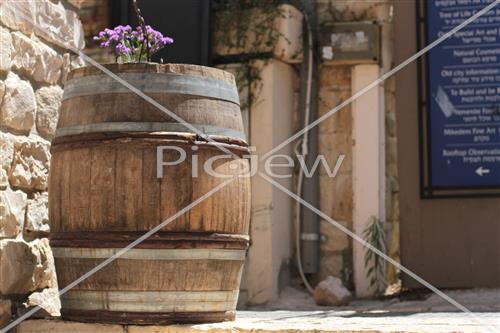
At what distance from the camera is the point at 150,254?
319 centimetres

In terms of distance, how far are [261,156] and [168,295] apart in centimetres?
313

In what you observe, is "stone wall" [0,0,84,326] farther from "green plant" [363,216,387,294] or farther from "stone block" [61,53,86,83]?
"green plant" [363,216,387,294]

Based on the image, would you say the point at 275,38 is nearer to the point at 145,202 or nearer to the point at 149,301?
the point at 145,202

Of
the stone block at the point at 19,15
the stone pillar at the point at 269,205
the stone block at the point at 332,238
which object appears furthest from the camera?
the stone block at the point at 332,238

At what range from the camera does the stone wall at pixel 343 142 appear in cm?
637

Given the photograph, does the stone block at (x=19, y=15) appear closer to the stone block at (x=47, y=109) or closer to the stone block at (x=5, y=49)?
the stone block at (x=5, y=49)

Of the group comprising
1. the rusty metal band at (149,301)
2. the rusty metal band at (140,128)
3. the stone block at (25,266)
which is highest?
the rusty metal band at (140,128)

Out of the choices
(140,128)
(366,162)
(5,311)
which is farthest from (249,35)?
(5,311)

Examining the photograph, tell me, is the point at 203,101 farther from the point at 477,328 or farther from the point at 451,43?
the point at 451,43

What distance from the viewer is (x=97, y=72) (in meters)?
3.38

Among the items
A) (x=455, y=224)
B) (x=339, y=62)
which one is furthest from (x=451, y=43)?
(x=455, y=224)

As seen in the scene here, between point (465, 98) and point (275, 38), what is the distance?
4.75 ft

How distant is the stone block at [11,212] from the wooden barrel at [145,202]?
0.52 ft

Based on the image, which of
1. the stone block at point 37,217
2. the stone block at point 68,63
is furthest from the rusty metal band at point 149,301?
the stone block at point 68,63
